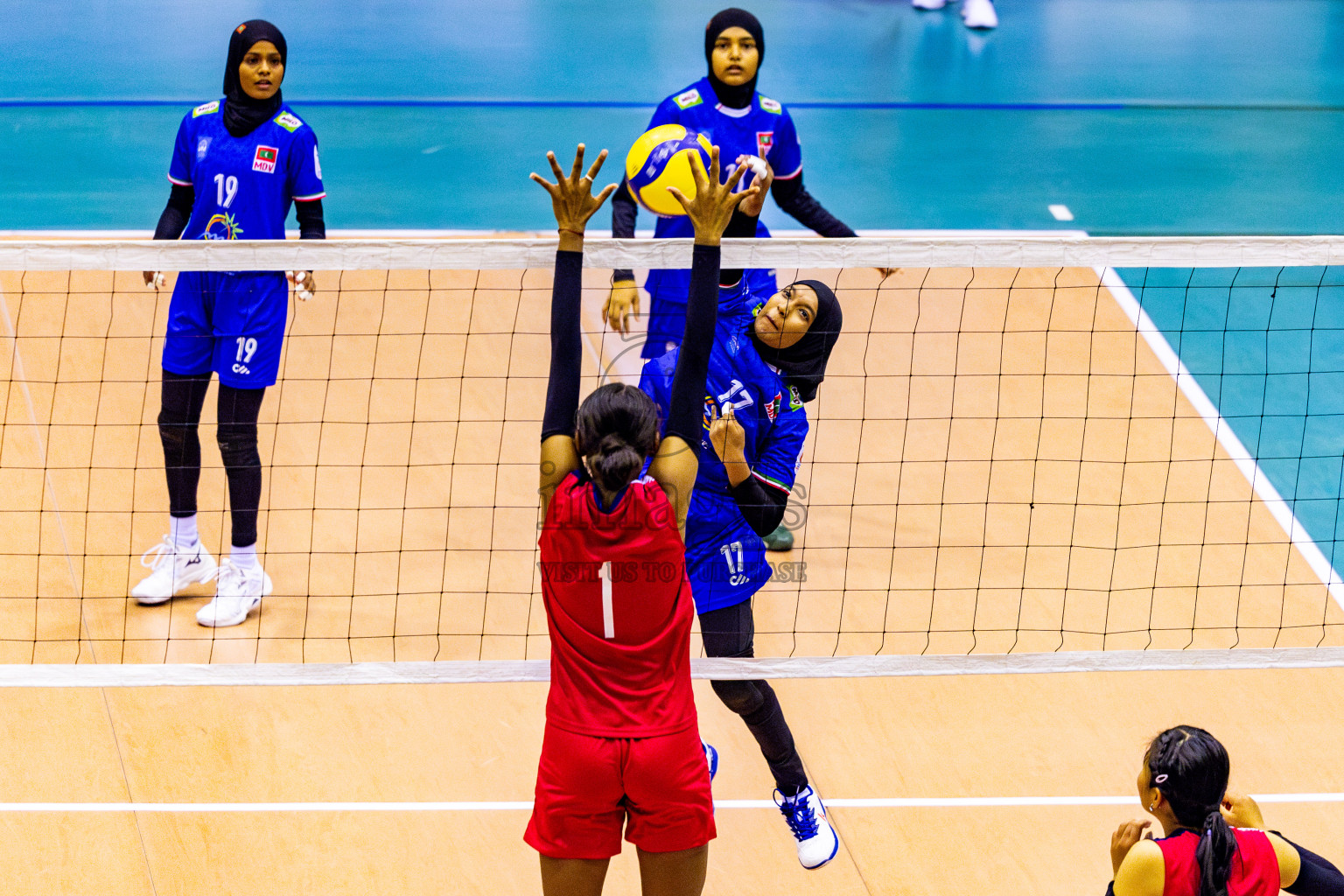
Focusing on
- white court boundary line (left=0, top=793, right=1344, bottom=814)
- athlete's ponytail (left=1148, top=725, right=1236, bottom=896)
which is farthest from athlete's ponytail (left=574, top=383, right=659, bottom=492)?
white court boundary line (left=0, top=793, right=1344, bottom=814)

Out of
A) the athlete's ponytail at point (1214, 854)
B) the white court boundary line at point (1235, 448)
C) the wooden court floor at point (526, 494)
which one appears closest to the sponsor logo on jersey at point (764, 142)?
the wooden court floor at point (526, 494)

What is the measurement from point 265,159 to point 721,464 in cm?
224

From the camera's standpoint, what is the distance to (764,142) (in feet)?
18.2

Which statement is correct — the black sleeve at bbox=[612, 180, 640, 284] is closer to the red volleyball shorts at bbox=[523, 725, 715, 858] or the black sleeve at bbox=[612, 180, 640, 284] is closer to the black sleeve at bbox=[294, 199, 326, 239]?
the black sleeve at bbox=[294, 199, 326, 239]

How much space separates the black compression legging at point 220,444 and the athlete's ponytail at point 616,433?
254 centimetres

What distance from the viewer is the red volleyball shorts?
10.4ft

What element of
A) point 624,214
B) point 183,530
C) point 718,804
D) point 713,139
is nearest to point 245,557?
point 183,530

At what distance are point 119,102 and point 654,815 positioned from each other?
933 centimetres

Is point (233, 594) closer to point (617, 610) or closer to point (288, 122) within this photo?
point (288, 122)

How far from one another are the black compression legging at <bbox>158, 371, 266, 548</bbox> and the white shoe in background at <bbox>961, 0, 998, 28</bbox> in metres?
9.44

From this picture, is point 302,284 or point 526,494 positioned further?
point 526,494

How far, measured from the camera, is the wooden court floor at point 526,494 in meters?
5.51

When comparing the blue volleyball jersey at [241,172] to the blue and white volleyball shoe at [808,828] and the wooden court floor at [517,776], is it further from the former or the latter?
the blue and white volleyball shoe at [808,828]

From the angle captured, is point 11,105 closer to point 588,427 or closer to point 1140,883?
point 588,427
